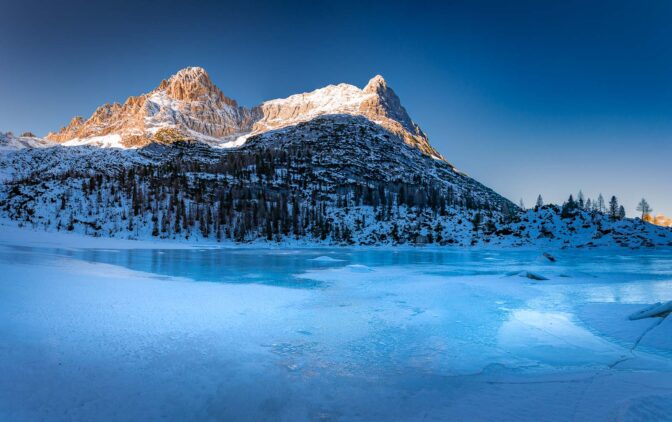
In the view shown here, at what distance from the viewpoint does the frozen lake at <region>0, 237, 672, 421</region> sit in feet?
18.2

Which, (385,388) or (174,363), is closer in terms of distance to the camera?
(385,388)

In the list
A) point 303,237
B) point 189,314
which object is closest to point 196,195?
point 303,237

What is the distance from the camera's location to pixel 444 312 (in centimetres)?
1281

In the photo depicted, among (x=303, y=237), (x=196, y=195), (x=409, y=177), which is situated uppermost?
(x=409, y=177)

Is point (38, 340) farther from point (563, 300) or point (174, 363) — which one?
point (563, 300)

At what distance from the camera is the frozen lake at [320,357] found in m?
5.55

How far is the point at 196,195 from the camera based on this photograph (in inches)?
4658

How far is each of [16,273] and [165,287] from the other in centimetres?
636

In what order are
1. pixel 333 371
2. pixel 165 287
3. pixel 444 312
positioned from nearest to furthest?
pixel 333 371
pixel 444 312
pixel 165 287

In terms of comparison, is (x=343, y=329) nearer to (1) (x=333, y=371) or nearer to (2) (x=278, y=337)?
(2) (x=278, y=337)

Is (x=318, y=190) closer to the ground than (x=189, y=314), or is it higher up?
higher up

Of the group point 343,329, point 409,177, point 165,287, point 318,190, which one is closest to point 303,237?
point 318,190

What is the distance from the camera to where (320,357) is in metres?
7.92

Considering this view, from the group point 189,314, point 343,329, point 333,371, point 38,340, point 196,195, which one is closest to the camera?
point 333,371
